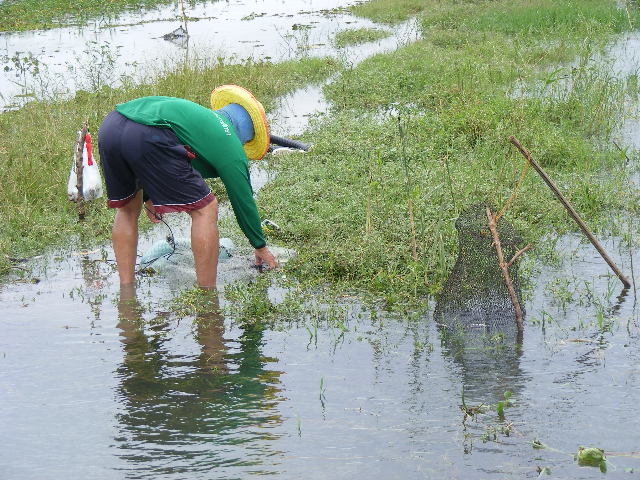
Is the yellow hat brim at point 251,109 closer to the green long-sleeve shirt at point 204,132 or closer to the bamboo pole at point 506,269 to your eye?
the green long-sleeve shirt at point 204,132

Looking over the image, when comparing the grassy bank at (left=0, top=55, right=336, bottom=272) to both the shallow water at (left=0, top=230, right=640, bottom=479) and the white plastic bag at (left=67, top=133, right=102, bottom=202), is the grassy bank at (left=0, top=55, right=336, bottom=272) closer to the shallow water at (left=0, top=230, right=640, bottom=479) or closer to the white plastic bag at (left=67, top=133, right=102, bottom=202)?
the white plastic bag at (left=67, top=133, right=102, bottom=202)

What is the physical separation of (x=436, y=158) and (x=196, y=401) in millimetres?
4080

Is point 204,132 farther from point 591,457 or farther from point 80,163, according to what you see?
point 591,457

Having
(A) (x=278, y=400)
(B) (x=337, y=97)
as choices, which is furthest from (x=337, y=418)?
(B) (x=337, y=97)

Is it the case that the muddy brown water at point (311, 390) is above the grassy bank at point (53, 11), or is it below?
below

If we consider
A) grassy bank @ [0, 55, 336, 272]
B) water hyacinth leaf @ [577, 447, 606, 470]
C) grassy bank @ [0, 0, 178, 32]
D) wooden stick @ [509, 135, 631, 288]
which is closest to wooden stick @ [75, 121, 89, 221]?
grassy bank @ [0, 55, 336, 272]

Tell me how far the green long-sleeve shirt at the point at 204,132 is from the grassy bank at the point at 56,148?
1.84m

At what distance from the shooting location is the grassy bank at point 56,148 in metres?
6.34

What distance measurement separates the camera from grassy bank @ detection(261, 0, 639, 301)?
537cm

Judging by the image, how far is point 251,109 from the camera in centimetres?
480

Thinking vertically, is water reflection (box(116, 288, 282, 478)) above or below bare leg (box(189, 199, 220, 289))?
below

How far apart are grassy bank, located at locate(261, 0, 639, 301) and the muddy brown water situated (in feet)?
1.96

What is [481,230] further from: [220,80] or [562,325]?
[220,80]

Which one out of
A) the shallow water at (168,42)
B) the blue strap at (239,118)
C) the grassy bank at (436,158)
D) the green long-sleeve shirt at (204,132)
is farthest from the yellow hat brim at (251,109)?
the shallow water at (168,42)
